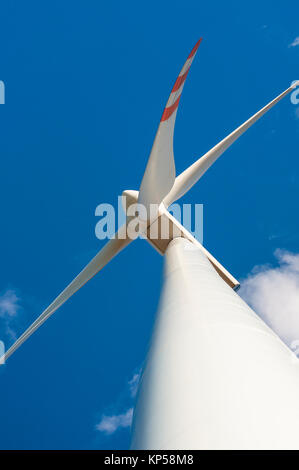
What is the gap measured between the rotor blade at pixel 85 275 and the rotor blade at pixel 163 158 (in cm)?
211

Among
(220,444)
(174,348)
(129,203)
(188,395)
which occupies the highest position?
(129,203)

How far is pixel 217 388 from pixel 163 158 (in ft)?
30.1

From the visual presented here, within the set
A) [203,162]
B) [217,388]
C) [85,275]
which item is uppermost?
[203,162]

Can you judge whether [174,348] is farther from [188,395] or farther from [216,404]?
[216,404]

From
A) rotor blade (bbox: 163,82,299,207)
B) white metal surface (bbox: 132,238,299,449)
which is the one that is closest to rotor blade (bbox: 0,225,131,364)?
rotor blade (bbox: 163,82,299,207)

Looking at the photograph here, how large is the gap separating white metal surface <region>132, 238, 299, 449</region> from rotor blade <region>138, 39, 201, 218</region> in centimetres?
626

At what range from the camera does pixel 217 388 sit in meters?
2.49

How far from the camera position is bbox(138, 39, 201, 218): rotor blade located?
8.99m

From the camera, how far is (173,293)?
17.7 feet

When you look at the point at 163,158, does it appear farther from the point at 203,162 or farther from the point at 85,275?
the point at 85,275

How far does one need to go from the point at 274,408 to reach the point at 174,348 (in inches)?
51.0

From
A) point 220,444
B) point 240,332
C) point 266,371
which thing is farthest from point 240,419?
point 240,332

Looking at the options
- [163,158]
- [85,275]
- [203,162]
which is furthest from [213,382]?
[203,162]

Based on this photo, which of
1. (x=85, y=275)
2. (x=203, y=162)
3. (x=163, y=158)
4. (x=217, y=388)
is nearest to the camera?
(x=217, y=388)
